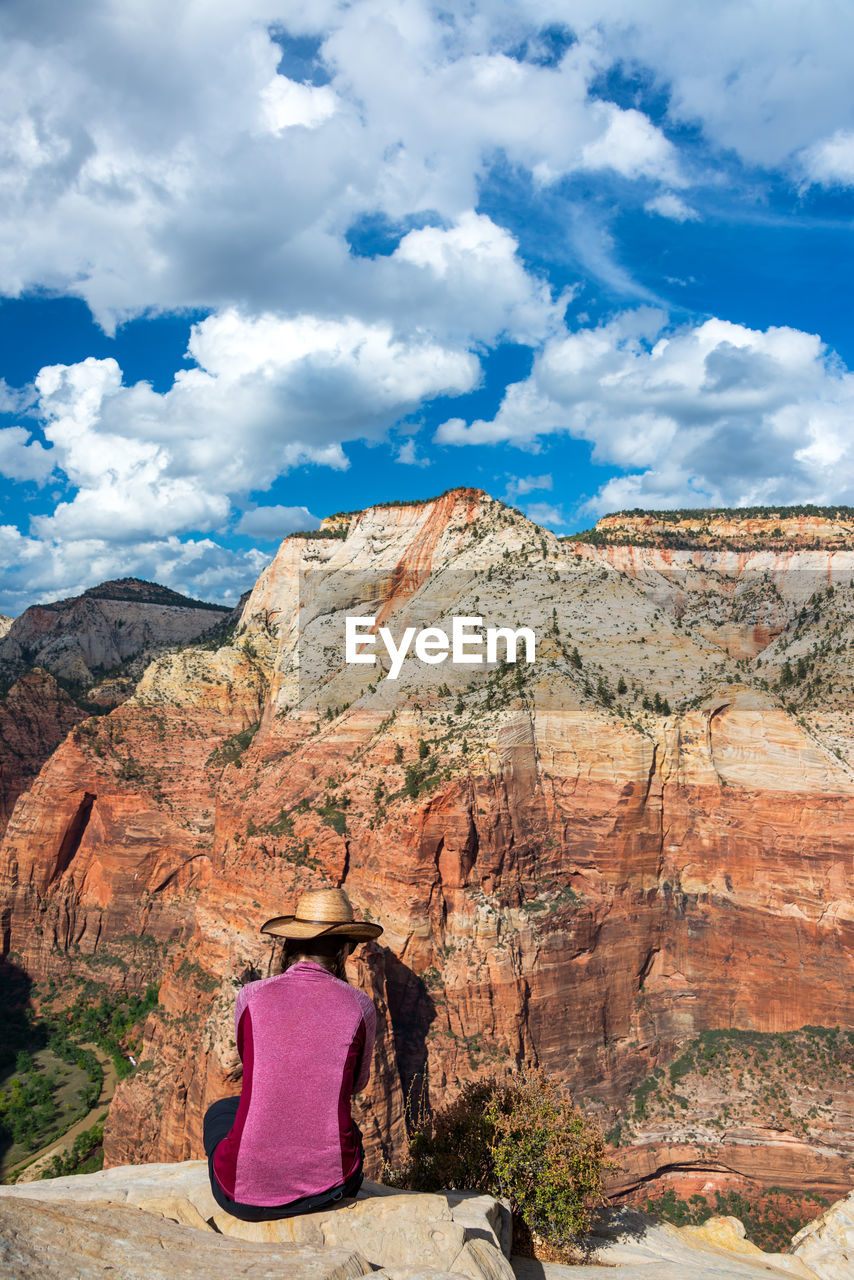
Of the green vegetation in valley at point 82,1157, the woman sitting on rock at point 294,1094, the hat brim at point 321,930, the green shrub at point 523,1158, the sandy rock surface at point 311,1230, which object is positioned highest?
the hat brim at point 321,930

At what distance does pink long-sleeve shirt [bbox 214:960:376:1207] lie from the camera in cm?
692

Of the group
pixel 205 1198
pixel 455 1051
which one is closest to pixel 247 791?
pixel 455 1051

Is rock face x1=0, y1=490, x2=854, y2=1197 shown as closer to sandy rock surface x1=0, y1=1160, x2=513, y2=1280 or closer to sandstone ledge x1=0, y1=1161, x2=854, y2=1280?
sandstone ledge x1=0, y1=1161, x2=854, y2=1280

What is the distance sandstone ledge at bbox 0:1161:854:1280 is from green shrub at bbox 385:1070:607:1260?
251 inches

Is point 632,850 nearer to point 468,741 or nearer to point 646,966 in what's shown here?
point 646,966

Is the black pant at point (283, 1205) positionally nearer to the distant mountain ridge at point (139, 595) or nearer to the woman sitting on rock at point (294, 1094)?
the woman sitting on rock at point (294, 1094)

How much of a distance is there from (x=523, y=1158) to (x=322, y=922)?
56.8 feet

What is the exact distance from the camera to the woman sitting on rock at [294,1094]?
22.7ft

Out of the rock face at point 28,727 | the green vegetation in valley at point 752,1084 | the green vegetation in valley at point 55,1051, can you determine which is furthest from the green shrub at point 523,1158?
the rock face at point 28,727

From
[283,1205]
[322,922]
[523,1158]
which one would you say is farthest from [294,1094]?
[523,1158]

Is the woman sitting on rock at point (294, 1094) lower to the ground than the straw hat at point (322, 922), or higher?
lower

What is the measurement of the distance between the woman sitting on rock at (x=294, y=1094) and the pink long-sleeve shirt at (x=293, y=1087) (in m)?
0.01

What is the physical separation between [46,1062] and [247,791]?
97.5ft

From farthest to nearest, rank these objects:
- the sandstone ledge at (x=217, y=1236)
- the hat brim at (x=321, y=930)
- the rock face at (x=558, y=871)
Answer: the rock face at (x=558, y=871) < the hat brim at (x=321, y=930) < the sandstone ledge at (x=217, y=1236)
